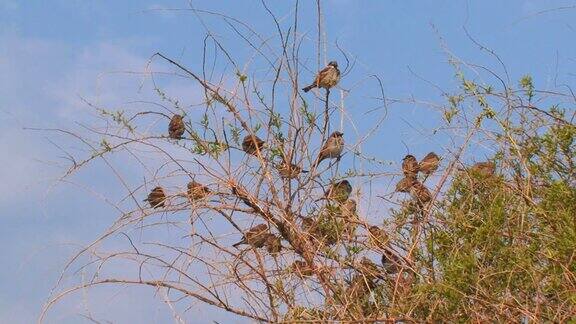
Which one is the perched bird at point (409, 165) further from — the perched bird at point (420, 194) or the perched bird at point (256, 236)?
the perched bird at point (256, 236)

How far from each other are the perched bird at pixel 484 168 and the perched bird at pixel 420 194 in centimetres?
29

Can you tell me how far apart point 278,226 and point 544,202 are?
1.33 m

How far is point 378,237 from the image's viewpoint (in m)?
6.03

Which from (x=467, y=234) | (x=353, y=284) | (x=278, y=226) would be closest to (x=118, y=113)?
(x=278, y=226)

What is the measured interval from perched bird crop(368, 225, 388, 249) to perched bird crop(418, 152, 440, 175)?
1.84ft

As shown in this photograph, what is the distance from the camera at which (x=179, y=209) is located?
5.88 metres

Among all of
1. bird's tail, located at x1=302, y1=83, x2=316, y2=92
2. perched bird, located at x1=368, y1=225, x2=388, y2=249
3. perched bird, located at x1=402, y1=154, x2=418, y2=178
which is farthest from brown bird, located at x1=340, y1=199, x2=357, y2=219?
bird's tail, located at x1=302, y1=83, x2=316, y2=92

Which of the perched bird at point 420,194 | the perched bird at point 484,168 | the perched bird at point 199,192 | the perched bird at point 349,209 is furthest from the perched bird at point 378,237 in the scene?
the perched bird at point 199,192

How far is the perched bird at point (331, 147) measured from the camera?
6.00 metres

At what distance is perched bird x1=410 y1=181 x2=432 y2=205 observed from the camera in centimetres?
627

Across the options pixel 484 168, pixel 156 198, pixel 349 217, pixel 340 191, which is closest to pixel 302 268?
pixel 349 217

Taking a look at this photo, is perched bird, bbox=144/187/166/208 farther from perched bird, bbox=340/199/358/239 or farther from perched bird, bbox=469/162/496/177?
perched bird, bbox=469/162/496/177

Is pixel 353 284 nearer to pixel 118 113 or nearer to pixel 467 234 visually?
pixel 467 234

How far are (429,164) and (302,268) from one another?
3.48 feet
